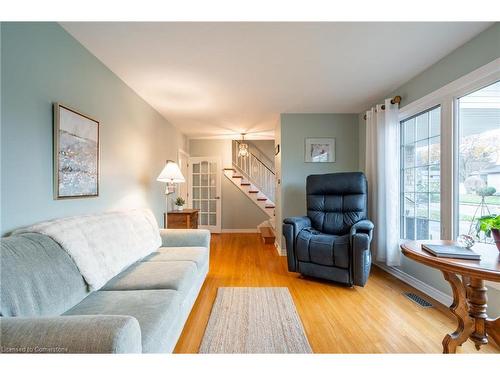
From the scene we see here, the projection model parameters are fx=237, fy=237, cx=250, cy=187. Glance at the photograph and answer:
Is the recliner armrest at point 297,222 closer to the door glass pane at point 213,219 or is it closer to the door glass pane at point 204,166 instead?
the door glass pane at point 213,219

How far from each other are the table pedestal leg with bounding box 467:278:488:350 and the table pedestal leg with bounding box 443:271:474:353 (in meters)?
0.03

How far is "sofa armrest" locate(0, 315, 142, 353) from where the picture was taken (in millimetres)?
Result: 770

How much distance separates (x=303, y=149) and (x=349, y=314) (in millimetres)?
2530

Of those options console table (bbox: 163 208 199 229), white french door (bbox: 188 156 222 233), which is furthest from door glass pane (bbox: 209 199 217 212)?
console table (bbox: 163 208 199 229)

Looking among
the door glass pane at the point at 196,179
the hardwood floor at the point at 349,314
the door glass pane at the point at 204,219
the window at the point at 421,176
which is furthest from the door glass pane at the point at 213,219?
the window at the point at 421,176

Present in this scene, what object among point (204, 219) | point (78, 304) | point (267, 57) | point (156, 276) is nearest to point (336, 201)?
point (267, 57)

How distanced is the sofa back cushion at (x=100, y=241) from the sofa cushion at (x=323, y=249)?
1662 mm

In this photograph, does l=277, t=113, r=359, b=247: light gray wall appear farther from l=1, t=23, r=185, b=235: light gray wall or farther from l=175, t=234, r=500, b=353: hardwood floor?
l=1, t=23, r=185, b=235: light gray wall

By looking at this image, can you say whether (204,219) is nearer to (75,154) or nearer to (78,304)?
(75,154)

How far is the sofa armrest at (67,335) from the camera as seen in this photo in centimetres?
77

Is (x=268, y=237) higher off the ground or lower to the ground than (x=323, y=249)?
lower

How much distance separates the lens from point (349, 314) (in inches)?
81.1

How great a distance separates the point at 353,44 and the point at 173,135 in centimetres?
351
